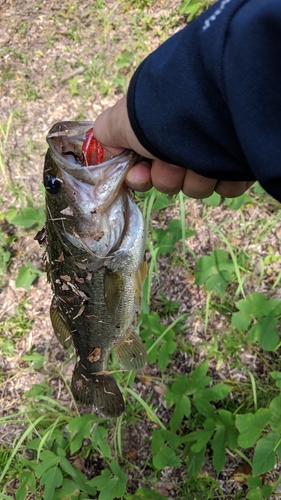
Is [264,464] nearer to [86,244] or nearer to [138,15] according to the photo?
[86,244]

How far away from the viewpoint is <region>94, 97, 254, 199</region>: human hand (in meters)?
1.51

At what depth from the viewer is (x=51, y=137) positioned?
5.43ft

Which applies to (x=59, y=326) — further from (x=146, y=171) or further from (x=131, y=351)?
(x=146, y=171)

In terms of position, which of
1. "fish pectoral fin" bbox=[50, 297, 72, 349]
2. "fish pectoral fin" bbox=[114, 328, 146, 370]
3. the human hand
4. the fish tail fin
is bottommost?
the fish tail fin

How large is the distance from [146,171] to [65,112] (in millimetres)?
2843

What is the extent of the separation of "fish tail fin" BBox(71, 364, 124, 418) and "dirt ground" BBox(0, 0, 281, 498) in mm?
752

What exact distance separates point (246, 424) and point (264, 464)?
207 millimetres

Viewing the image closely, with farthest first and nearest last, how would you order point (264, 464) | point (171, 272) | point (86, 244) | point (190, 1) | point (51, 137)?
point (190, 1) → point (171, 272) → point (264, 464) → point (86, 244) → point (51, 137)

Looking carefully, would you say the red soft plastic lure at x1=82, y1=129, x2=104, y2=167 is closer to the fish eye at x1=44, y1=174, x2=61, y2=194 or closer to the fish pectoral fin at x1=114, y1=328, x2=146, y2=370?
the fish eye at x1=44, y1=174, x2=61, y2=194

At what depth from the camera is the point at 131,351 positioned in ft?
7.52

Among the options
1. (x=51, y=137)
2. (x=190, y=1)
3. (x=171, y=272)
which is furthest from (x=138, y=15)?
(x=51, y=137)

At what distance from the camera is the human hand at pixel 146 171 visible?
1512 mm

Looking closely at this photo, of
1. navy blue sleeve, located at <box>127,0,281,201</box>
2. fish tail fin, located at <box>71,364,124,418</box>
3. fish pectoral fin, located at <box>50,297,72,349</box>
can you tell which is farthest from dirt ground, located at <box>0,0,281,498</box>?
navy blue sleeve, located at <box>127,0,281,201</box>

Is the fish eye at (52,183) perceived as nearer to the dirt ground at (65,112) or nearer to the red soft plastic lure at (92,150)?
the red soft plastic lure at (92,150)
